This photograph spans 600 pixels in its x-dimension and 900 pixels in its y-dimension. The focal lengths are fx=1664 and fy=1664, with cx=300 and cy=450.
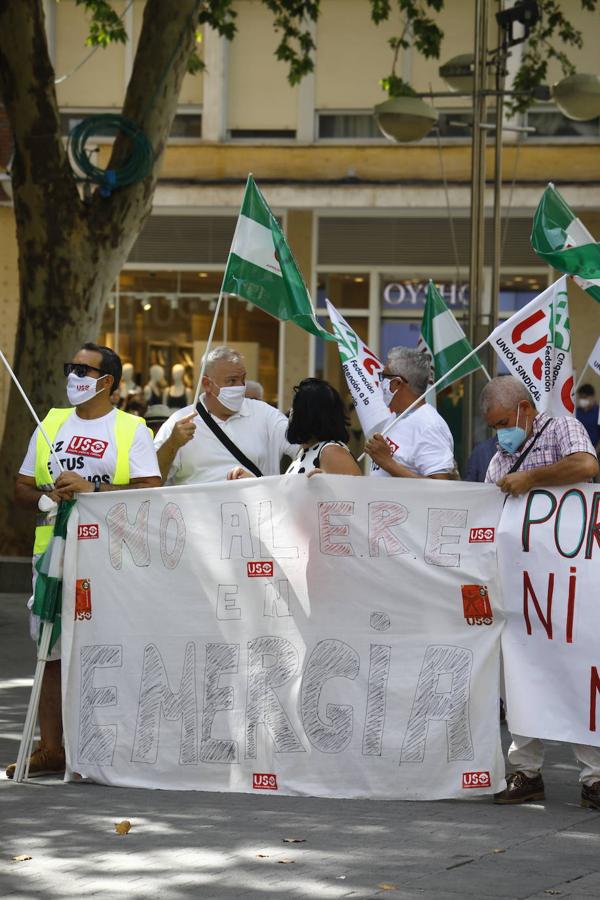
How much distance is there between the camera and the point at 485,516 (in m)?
7.12

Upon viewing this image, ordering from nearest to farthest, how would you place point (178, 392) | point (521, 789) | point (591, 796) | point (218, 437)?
point (591, 796), point (521, 789), point (218, 437), point (178, 392)

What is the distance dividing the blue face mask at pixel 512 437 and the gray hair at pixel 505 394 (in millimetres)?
104

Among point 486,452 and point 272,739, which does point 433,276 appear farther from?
point 272,739

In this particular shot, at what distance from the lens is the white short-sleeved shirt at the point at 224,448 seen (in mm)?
8031

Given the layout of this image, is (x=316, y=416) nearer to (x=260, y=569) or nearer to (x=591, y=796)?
(x=260, y=569)

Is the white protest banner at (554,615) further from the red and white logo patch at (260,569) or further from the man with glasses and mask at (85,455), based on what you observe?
the man with glasses and mask at (85,455)

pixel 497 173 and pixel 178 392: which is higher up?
pixel 497 173

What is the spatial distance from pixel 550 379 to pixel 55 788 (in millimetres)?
2798

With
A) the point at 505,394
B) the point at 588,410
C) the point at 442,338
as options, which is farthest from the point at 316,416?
the point at 588,410

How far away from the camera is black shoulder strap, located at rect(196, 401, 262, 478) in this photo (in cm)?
801

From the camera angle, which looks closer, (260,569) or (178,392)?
(260,569)

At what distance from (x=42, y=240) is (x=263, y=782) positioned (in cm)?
880

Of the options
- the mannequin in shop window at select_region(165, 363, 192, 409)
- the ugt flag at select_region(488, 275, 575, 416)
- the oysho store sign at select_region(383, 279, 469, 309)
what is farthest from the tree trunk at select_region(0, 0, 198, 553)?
the oysho store sign at select_region(383, 279, 469, 309)

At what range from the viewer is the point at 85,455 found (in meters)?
A: 7.54
